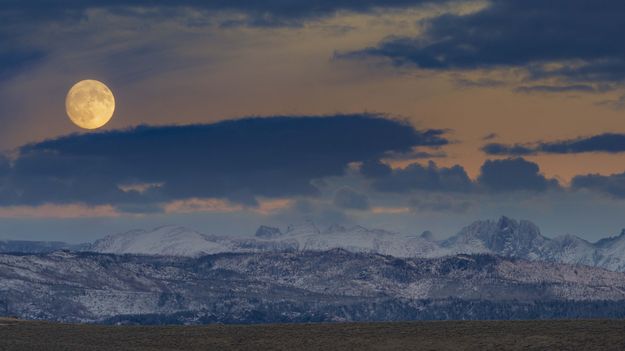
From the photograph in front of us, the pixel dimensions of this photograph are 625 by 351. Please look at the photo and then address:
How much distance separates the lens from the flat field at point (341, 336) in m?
137

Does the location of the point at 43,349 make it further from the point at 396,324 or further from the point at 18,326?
the point at 396,324

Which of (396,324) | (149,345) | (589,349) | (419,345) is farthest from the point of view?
(396,324)

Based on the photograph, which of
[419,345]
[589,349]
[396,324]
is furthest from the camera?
[396,324]

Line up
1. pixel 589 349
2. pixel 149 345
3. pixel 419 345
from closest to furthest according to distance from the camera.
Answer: pixel 589 349, pixel 419 345, pixel 149 345

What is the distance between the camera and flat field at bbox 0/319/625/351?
137 m

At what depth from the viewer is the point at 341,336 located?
504 ft

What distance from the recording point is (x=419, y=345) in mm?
142500

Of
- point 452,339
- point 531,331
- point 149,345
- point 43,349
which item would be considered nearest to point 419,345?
point 452,339

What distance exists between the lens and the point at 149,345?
152500mm

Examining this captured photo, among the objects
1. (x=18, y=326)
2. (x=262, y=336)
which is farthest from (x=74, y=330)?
(x=262, y=336)

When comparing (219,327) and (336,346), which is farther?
(219,327)

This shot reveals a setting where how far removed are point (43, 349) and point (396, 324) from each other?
180 ft

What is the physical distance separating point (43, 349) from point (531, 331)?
66971mm

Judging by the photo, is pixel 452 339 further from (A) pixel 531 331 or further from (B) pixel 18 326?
(B) pixel 18 326
